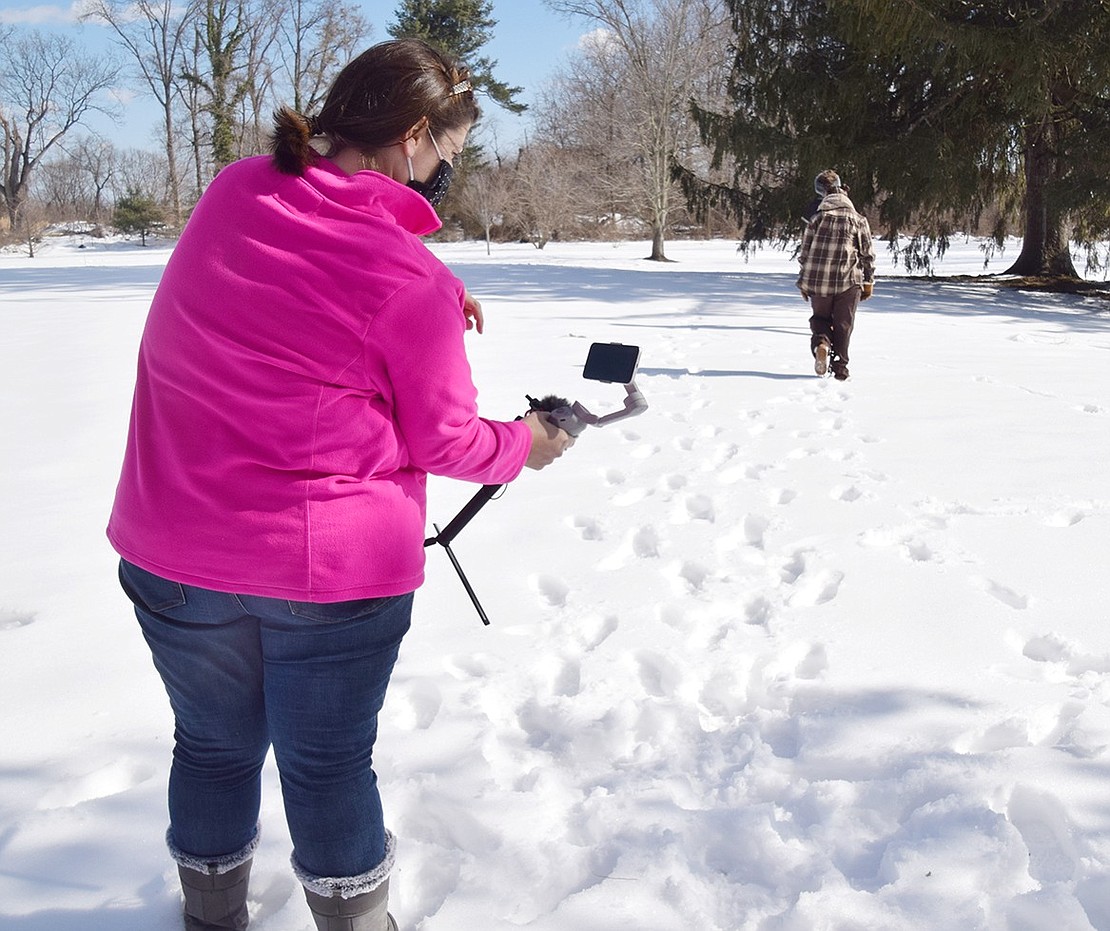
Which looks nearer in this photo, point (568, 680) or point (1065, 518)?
point (568, 680)

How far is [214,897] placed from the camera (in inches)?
65.6

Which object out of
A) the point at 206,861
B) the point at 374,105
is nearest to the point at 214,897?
the point at 206,861

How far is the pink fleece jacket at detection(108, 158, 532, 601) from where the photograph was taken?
1.29 m

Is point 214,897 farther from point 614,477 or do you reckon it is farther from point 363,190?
point 614,477

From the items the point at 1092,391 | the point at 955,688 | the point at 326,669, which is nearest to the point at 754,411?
the point at 1092,391

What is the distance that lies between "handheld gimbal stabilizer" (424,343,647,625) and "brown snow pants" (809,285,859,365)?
5.86 m

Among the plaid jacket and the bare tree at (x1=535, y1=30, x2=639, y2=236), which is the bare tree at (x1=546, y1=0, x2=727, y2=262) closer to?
the bare tree at (x1=535, y1=30, x2=639, y2=236)

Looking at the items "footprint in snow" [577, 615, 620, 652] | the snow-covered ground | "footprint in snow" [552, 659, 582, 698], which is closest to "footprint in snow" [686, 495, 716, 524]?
the snow-covered ground

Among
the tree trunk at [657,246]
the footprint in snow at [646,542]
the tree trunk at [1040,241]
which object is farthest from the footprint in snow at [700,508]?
the tree trunk at [657,246]

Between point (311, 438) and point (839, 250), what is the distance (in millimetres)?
6622

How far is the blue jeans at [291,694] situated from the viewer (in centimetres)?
139

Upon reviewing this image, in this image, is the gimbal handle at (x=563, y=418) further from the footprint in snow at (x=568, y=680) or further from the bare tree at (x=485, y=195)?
the bare tree at (x=485, y=195)

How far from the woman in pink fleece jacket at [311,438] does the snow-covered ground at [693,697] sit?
25.2 inches

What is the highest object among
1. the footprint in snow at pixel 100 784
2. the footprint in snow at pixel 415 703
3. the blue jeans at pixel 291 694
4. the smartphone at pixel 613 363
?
the smartphone at pixel 613 363
